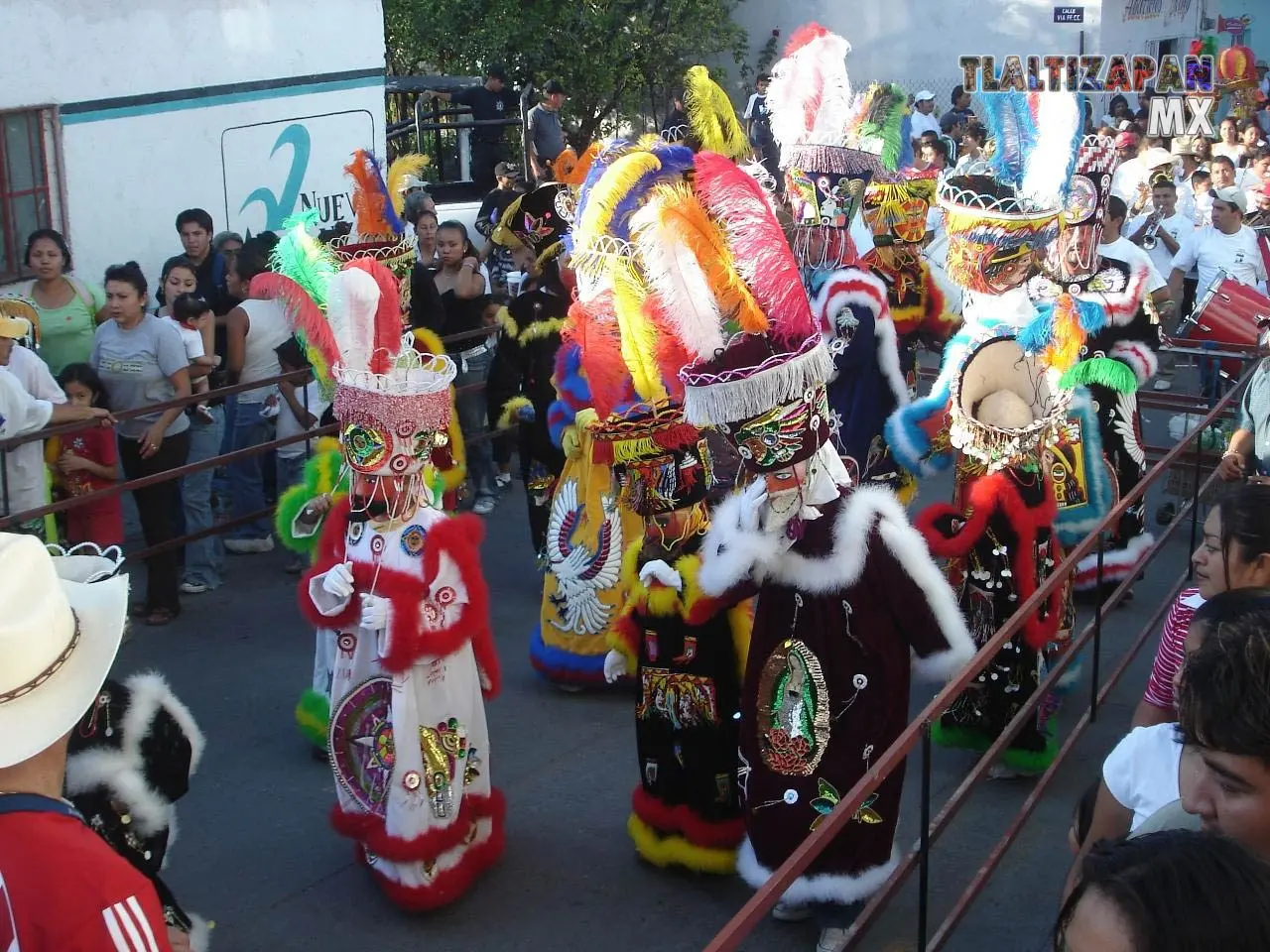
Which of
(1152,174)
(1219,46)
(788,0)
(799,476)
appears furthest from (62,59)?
(1219,46)

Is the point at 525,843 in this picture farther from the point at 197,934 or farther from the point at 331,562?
the point at 197,934

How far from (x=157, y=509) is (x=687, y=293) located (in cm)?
428

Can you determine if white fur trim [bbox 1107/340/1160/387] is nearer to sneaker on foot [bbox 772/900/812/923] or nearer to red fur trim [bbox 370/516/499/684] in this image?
sneaker on foot [bbox 772/900/812/923]

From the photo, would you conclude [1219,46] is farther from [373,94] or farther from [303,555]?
[303,555]

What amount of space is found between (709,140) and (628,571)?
2.55m

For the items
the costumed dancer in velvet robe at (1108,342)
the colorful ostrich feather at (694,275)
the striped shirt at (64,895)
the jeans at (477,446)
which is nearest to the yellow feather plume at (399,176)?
the jeans at (477,446)

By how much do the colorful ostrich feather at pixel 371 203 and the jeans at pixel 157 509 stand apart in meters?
1.59

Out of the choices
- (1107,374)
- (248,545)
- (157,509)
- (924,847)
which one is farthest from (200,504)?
(924,847)

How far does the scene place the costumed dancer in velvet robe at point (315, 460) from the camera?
16.7 ft

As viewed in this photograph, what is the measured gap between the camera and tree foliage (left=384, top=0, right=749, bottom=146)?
21.1 meters

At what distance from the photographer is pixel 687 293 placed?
4320 millimetres

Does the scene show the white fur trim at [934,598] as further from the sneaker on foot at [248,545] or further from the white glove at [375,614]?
the sneaker on foot at [248,545]

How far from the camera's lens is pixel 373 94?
12.8 metres

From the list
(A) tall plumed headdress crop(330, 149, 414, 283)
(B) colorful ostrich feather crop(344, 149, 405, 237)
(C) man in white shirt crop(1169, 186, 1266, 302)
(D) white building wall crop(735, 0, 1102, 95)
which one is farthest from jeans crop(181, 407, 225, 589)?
(D) white building wall crop(735, 0, 1102, 95)
